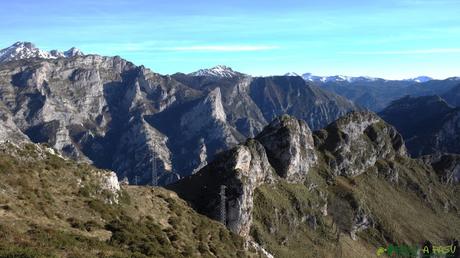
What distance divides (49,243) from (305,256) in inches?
5694

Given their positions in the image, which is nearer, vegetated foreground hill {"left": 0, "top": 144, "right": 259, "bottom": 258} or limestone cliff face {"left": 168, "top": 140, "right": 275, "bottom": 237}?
vegetated foreground hill {"left": 0, "top": 144, "right": 259, "bottom": 258}

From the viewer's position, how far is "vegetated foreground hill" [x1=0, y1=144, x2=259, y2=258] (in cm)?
4822

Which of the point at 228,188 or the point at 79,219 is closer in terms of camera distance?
the point at 79,219

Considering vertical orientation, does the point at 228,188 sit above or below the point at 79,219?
below

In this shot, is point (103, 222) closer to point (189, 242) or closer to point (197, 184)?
point (189, 242)

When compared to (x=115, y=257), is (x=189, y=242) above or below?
below

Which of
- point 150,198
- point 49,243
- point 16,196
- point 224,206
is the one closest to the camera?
point 49,243

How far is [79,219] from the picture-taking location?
61844 mm

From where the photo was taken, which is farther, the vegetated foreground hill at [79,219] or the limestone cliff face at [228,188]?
the limestone cliff face at [228,188]

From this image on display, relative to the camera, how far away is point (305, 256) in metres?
181

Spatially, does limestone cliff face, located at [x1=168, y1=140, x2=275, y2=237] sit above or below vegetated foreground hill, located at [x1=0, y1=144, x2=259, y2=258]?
below

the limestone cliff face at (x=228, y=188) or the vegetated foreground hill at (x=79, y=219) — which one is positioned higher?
the vegetated foreground hill at (x=79, y=219)

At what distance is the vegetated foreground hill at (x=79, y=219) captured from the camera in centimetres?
4822

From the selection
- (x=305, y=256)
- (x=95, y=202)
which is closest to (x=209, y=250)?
(x=95, y=202)
